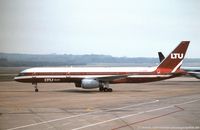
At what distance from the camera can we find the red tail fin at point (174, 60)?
4959 centimetres

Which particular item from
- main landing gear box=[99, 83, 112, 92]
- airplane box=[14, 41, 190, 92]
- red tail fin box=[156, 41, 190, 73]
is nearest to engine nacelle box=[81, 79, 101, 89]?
airplane box=[14, 41, 190, 92]

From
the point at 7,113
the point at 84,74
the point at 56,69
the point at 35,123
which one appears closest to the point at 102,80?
the point at 84,74

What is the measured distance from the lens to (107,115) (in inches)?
936

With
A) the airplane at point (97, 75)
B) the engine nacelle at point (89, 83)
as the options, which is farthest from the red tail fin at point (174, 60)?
the engine nacelle at point (89, 83)

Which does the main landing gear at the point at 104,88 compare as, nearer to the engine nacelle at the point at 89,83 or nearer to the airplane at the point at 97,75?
the airplane at the point at 97,75

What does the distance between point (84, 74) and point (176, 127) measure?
29.6 metres

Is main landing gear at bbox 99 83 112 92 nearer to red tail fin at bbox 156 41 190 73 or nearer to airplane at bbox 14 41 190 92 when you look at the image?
airplane at bbox 14 41 190 92

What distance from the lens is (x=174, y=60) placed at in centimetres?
5009

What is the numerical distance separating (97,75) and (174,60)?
32.4 ft

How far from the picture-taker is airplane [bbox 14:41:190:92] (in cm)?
4747

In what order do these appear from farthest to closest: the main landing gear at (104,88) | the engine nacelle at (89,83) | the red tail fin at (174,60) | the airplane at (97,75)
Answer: the red tail fin at (174,60) → the main landing gear at (104,88) → the airplane at (97,75) → the engine nacelle at (89,83)

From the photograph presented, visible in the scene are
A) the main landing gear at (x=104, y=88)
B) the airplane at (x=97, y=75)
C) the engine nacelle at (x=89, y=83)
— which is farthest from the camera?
the main landing gear at (x=104, y=88)

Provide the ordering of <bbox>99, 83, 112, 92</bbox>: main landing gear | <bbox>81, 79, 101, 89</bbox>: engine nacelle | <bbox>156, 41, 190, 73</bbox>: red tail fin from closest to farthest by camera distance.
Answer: <bbox>81, 79, 101, 89</bbox>: engine nacelle < <bbox>99, 83, 112, 92</bbox>: main landing gear < <bbox>156, 41, 190, 73</bbox>: red tail fin

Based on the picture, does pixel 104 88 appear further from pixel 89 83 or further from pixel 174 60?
pixel 174 60
